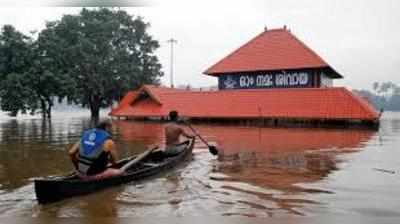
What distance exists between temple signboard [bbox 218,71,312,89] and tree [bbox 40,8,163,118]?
34.4 ft

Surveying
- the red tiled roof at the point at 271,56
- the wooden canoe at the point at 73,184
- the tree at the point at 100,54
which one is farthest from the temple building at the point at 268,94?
the wooden canoe at the point at 73,184

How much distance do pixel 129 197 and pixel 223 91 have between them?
24601 mm

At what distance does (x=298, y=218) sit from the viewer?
6.22 meters

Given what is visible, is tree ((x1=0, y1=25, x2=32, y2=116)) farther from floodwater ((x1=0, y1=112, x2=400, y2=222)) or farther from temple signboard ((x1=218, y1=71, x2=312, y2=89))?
floodwater ((x1=0, y1=112, x2=400, y2=222))

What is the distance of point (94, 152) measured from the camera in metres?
7.70

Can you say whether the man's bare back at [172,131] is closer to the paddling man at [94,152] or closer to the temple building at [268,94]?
the paddling man at [94,152]

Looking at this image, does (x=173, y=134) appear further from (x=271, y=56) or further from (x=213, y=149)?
(x=271, y=56)

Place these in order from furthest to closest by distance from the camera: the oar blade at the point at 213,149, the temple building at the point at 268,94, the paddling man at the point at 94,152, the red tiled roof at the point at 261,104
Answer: the temple building at the point at 268,94 < the red tiled roof at the point at 261,104 < the oar blade at the point at 213,149 < the paddling man at the point at 94,152

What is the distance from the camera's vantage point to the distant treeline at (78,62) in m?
35.1

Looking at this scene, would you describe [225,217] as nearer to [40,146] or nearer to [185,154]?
[185,154]

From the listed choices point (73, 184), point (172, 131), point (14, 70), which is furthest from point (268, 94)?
point (73, 184)

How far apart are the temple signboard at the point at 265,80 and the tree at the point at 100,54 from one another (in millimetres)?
10473

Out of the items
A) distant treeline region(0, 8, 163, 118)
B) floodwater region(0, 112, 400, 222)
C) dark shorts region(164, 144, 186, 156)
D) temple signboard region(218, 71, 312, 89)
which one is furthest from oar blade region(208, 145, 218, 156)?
distant treeline region(0, 8, 163, 118)

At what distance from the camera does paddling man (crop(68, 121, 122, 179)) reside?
7711mm
